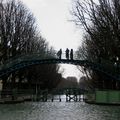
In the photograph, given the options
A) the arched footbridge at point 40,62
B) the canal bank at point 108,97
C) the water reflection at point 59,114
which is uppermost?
the arched footbridge at point 40,62

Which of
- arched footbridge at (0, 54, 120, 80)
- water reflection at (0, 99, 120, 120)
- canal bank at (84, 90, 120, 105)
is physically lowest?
water reflection at (0, 99, 120, 120)

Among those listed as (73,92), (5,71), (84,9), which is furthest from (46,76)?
(84,9)

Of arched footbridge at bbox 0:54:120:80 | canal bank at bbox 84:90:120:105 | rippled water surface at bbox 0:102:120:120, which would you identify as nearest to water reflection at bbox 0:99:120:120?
rippled water surface at bbox 0:102:120:120

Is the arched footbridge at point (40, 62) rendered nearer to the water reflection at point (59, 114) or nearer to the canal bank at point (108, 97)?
the canal bank at point (108, 97)

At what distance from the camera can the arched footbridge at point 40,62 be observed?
4534cm

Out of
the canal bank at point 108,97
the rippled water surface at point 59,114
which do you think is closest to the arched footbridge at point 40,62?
the canal bank at point 108,97

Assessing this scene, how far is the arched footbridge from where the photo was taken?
45344 mm

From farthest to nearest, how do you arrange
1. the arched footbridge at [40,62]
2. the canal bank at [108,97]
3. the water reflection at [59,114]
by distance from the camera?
the arched footbridge at [40,62]
the canal bank at [108,97]
the water reflection at [59,114]

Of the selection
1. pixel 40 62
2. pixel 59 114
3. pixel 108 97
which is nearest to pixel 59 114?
pixel 59 114

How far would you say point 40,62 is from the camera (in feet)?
156

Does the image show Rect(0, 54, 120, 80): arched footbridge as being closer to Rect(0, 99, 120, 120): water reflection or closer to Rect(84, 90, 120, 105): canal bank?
Rect(84, 90, 120, 105): canal bank

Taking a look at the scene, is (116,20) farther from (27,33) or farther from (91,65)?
(27,33)

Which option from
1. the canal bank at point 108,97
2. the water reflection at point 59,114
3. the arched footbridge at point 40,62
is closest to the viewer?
the water reflection at point 59,114

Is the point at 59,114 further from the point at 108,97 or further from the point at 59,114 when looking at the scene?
the point at 108,97
